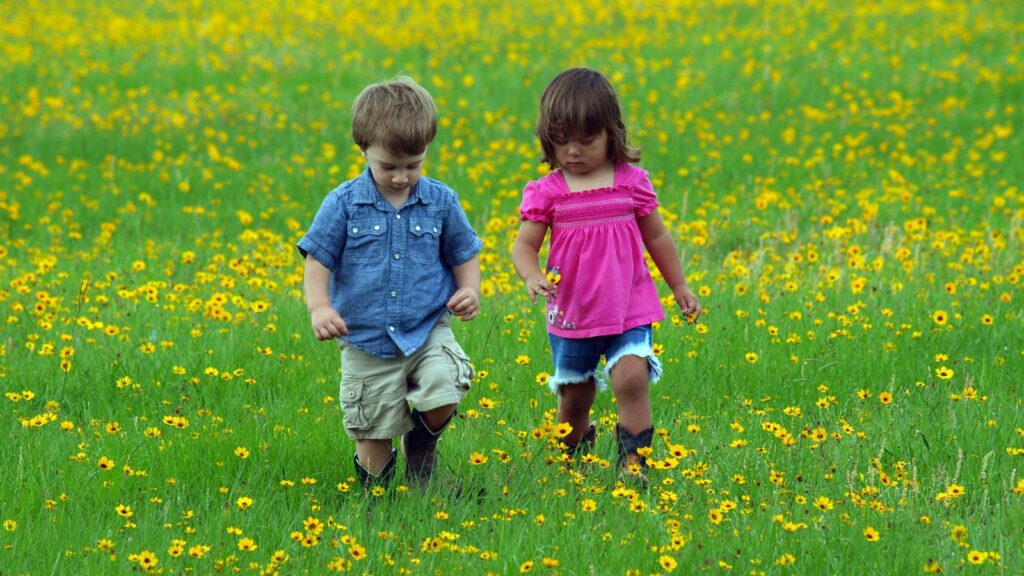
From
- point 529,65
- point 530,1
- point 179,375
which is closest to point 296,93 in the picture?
point 529,65

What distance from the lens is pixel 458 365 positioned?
4.30 meters

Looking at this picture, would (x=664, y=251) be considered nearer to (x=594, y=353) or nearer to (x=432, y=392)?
(x=594, y=353)

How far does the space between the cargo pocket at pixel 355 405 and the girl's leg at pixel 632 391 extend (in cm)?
92

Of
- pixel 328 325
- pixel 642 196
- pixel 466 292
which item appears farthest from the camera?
pixel 642 196

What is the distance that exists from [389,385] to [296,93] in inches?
412

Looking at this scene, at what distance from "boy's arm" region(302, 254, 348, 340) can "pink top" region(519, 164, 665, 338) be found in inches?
32.1

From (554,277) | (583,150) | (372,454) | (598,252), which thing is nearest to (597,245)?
(598,252)

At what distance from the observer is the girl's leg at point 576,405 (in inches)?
185

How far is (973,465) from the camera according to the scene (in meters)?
4.50

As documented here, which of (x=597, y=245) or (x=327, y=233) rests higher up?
(x=327, y=233)

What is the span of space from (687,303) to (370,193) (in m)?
1.26

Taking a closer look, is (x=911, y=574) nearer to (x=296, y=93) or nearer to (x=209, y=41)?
(x=296, y=93)

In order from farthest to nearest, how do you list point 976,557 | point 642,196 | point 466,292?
point 642,196 < point 466,292 < point 976,557

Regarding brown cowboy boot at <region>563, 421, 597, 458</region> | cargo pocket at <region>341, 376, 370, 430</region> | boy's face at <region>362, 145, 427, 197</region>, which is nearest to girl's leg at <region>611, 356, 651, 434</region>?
brown cowboy boot at <region>563, 421, 597, 458</region>
